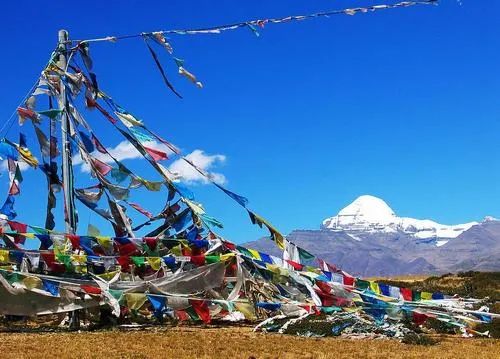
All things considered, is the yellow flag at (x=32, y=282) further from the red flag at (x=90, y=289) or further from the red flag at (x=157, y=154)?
the red flag at (x=157, y=154)

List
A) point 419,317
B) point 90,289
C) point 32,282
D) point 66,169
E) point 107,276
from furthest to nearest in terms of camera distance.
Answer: point 66,169 < point 107,276 < point 90,289 < point 32,282 < point 419,317

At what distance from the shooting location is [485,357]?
17531mm

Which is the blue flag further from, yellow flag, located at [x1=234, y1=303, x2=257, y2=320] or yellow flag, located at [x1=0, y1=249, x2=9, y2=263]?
yellow flag, located at [x1=234, y1=303, x2=257, y2=320]

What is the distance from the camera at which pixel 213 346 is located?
1959 centimetres

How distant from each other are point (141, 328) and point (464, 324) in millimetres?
10271

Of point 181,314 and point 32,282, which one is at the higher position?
point 32,282

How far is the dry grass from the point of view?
18.2 meters

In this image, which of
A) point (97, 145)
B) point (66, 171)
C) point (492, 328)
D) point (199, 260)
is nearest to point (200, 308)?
point (199, 260)

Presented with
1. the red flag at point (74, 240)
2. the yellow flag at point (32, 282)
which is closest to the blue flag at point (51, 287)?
the yellow flag at point (32, 282)

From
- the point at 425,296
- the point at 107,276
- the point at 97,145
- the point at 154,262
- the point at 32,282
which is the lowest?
the point at 425,296

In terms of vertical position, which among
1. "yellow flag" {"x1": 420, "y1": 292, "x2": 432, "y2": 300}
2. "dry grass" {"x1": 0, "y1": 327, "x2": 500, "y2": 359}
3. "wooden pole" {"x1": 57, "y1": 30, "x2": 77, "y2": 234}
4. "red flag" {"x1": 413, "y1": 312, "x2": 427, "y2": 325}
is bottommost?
"dry grass" {"x1": 0, "y1": 327, "x2": 500, "y2": 359}

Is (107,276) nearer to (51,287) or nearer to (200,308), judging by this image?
(51,287)

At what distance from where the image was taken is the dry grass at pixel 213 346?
59.6 feet

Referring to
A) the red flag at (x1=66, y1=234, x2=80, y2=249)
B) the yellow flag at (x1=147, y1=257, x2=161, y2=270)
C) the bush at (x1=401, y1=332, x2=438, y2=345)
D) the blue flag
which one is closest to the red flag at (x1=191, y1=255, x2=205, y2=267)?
the yellow flag at (x1=147, y1=257, x2=161, y2=270)
